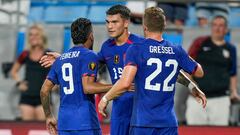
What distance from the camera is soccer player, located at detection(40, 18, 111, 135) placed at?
7.18 metres

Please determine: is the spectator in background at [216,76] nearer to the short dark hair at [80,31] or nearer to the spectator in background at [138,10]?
the spectator in background at [138,10]

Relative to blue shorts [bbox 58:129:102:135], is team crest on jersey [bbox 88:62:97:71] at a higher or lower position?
higher

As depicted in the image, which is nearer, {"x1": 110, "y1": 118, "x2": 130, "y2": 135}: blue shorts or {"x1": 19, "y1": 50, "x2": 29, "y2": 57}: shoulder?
{"x1": 110, "y1": 118, "x2": 130, "y2": 135}: blue shorts

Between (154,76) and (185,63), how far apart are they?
0.37 metres

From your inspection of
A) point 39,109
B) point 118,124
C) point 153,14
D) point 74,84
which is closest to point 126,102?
point 118,124

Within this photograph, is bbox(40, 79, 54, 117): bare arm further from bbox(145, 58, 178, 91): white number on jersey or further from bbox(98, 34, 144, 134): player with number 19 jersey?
bbox(145, 58, 178, 91): white number on jersey

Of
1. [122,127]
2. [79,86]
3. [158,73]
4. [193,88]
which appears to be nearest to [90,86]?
[79,86]

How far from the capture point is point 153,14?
6.82 m

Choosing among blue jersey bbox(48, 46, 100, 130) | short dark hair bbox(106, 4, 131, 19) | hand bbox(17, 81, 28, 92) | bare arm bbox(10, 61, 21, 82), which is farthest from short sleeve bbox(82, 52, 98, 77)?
bare arm bbox(10, 61, 21, 82)

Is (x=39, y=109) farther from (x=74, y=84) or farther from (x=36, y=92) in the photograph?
(x=74, y=84)

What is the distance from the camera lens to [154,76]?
6863mm

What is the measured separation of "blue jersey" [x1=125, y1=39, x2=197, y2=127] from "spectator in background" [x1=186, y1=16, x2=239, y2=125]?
3.72 m

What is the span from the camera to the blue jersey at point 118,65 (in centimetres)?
777

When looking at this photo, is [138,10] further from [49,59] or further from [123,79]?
[123,79]
